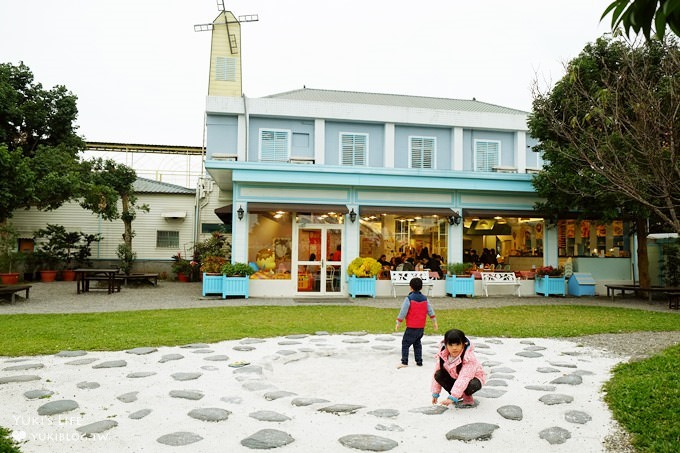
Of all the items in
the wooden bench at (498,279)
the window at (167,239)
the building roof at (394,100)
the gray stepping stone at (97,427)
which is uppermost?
the building roof at (394,100)

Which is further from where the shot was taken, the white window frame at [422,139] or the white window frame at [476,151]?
the white window frame at [476,151]

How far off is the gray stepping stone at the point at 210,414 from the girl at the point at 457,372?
2247 millimetres

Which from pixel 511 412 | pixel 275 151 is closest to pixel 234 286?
pixel 275 151

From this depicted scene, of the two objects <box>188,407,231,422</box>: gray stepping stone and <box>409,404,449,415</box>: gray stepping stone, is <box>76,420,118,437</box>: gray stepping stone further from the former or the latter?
<box>409,404,449,415</box>: gray stepping stone

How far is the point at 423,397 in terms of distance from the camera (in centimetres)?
568

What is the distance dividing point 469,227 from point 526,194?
98.9 inches

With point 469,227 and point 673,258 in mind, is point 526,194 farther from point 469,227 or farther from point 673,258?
point 673,258

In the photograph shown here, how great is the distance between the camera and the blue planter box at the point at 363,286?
647 inches

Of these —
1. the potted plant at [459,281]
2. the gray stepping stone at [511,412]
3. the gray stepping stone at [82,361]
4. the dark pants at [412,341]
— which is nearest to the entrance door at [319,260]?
the potted plant at [459,281]

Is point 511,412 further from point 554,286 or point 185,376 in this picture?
point 554,286

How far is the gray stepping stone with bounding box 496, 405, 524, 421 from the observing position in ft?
15.8

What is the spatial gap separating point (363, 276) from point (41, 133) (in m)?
18.1

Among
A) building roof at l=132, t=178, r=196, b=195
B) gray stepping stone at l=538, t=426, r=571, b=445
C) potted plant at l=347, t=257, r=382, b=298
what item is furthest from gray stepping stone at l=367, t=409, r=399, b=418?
building roof at l=132, t=178, r=196, b=195

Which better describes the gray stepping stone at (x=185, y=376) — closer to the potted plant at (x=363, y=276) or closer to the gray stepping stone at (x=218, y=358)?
the gray stepping stone at (x=218, y=358)
